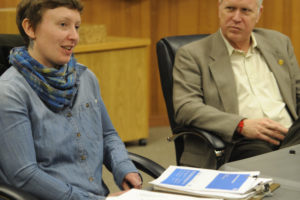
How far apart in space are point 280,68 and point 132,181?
125 cm

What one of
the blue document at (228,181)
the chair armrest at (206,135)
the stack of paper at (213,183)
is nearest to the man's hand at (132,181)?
the stack of paper at (213,183)

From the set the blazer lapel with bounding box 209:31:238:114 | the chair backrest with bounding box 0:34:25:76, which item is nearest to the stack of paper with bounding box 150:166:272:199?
the chair backrest with bounding box 0:34:25:76

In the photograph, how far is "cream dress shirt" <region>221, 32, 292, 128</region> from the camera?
110 inches

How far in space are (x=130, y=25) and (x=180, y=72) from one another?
2.62 metres

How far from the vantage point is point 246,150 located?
2617mm

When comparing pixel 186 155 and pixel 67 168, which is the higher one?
pixel 67 168

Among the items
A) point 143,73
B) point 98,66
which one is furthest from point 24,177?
point 143,73

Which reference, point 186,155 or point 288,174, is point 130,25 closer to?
point 186,155

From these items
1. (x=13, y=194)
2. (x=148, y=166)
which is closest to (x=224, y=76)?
(x=148, y=166)

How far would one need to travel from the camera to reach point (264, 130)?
2613mm

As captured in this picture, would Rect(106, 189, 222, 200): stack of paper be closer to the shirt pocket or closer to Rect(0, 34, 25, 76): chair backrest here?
the shirt pocket

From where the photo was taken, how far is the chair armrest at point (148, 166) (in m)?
2.04

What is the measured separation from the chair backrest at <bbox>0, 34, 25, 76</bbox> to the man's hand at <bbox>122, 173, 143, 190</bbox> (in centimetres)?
61

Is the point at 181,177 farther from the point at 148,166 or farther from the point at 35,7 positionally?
the point at 35,7
